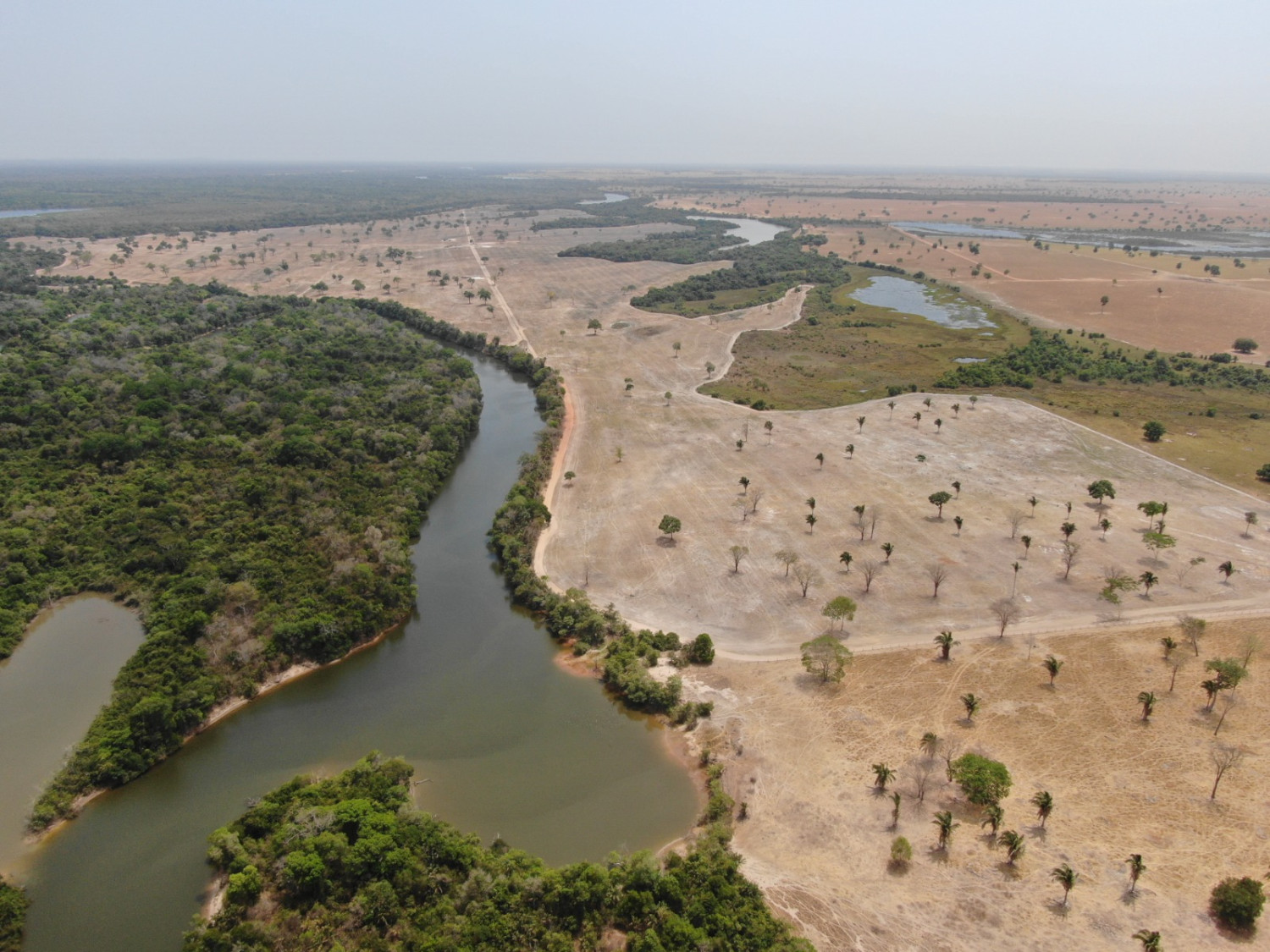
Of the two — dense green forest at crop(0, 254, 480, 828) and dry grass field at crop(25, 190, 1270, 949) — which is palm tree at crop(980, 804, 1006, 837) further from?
dense green forest at crop(0, 254, 480, 828)

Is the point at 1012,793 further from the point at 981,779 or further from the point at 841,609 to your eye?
the point at 841,609

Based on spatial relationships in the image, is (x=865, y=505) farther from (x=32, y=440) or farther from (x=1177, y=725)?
(x=32, y=440)

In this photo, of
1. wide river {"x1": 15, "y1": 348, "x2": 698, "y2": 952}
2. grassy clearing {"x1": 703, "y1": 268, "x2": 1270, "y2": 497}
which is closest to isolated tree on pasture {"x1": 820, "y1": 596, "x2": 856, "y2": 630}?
wide river {"x1": 15, "y1": 348, "x2": 698, "y2": 952}

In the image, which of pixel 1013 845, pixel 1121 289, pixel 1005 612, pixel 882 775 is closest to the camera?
pixel 1013 845

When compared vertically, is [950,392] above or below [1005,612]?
above

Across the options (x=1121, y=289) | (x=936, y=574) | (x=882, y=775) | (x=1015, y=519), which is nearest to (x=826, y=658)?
(x=882, y=775)

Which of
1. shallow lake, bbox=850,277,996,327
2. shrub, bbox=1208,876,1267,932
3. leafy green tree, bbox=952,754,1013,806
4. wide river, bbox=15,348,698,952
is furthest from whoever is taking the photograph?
shallow lake, bbox=850,277,996,327
